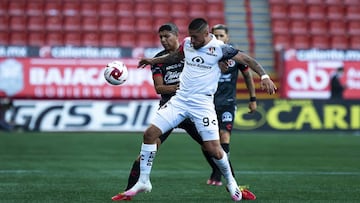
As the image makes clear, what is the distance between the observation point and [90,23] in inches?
1109

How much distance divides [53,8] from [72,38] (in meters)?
1.57

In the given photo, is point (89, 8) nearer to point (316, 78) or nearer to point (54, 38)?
point (54, 38)

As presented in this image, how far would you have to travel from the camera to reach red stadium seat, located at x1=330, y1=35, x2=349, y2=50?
29141mm

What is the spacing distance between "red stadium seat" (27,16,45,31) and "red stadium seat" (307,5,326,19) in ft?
31.4

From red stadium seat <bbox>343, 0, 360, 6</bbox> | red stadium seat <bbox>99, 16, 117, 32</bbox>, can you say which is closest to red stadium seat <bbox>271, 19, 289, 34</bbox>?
red stadium seat <bbox>343, 0, 360, 6</bbox>

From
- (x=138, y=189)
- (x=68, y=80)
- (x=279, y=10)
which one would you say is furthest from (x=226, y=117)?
(x=279, y=10)

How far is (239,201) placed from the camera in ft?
31.0

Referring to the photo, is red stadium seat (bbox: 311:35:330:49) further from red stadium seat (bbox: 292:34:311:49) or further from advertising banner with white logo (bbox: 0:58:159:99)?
A: advertising banner with white logo (bbox: 0:58:159:99)

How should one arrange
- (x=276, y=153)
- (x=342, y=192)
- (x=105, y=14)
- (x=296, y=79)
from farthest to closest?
(x=105, y=14), (x=296, y=79), (x=276, y=153), (x=342, y=192)

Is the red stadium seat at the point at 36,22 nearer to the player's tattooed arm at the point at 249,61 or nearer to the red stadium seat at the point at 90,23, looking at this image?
the red stadium seat at the point at 90,23

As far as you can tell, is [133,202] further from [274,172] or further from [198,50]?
[274,172]

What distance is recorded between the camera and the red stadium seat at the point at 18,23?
27.6 m

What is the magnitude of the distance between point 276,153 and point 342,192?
6883 mm

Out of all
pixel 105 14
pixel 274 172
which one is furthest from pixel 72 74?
pixel 274 172
